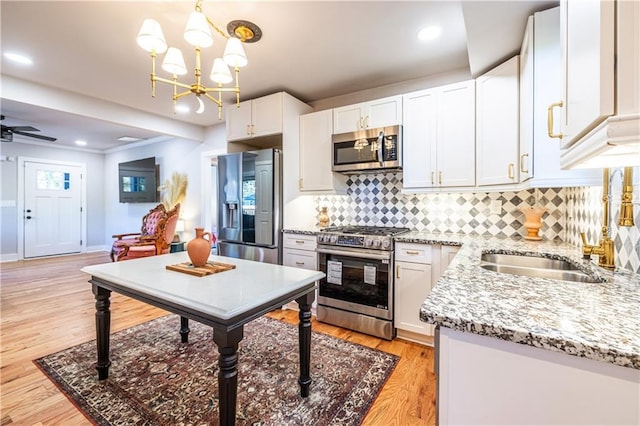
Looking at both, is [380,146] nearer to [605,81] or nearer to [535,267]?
[535,267]

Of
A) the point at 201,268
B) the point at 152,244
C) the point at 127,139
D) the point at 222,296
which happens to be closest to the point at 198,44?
the point at 201,268

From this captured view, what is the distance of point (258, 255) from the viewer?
126 inches

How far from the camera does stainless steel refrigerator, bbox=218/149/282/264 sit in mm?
3113

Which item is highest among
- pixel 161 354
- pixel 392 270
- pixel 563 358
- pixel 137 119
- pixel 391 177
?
pixel 137 119

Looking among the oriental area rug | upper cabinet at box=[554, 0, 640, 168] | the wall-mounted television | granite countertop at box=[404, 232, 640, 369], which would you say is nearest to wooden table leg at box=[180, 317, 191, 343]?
the oriental area rug

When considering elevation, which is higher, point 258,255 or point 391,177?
point 391,177

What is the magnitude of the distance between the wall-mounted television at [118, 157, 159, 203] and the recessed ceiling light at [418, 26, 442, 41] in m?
5.55

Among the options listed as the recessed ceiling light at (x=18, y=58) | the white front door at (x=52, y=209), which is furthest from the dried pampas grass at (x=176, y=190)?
the white front door at (x=52, y=209)

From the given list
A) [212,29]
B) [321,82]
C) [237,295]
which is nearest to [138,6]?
[212,29]

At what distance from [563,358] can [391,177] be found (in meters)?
2.57

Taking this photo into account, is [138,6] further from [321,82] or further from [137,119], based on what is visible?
[137,119]

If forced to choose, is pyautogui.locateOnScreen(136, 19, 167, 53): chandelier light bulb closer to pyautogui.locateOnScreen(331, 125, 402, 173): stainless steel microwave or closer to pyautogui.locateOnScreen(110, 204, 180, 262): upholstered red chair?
pyautogui.locateOnScreen(331, 125, 402, 173): stainless steel microwave

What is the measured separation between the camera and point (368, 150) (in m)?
2.77

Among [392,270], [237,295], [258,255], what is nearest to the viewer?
[237,295]
